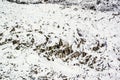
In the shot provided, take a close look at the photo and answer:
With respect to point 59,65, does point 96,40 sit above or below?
Result: above

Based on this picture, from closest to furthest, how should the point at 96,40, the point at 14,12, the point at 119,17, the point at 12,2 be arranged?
1. the point at 96,40
2. the point at 119,17
3. the point at 14,12
4. the point at 12,2

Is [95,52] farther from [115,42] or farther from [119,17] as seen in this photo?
[119,17]

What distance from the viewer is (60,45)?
35.9ft

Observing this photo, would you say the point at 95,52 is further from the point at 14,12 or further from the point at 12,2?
the point at 12,2

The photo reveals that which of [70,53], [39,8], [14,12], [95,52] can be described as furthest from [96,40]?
[14,12]

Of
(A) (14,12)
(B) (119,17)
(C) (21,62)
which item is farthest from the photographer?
(A) (14,12)

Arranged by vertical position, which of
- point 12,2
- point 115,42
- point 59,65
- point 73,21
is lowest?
point 59,65

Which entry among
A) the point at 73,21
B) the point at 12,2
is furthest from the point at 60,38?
the point at 12,2

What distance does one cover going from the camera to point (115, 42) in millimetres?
10945

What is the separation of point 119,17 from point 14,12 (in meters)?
7.26

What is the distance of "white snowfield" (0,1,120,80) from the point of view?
9.92 m

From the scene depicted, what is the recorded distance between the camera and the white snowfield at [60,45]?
32.6 ft

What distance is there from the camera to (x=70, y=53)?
1078 centimetres

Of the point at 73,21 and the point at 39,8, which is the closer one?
the point at 73,21
